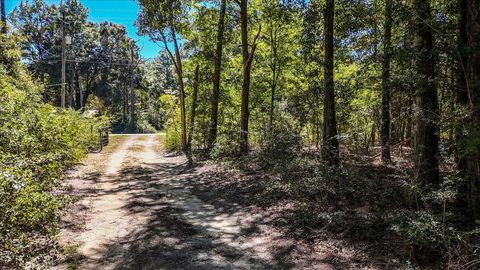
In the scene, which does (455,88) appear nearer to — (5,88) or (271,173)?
(271,173)

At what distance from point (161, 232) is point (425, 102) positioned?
5376 mm

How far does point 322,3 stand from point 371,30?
2064 millimetres

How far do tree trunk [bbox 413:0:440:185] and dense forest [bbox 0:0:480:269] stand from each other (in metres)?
0.03

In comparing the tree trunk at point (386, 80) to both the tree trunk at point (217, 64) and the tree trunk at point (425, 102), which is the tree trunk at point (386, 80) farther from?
the tree trunk at point (217, 64)

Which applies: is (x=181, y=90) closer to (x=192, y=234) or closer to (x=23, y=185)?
(x=192, y=234)

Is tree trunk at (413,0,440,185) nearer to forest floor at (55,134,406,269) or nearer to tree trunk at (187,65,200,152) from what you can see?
forest floor at (55,134,406,269)

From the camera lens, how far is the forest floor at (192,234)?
18.8 feet

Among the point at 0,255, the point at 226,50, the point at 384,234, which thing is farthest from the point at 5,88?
the point at 226,50

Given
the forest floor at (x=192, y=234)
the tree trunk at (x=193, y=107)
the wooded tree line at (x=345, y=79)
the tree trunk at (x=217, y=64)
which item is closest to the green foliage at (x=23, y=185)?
the forest floor at (x=192, y=234)

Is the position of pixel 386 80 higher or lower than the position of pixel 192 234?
higher

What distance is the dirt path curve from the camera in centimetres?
583

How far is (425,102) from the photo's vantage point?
668cm

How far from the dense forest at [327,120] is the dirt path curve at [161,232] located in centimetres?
90

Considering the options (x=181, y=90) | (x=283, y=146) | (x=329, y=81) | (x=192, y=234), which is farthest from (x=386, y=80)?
(x=181, y=90)
